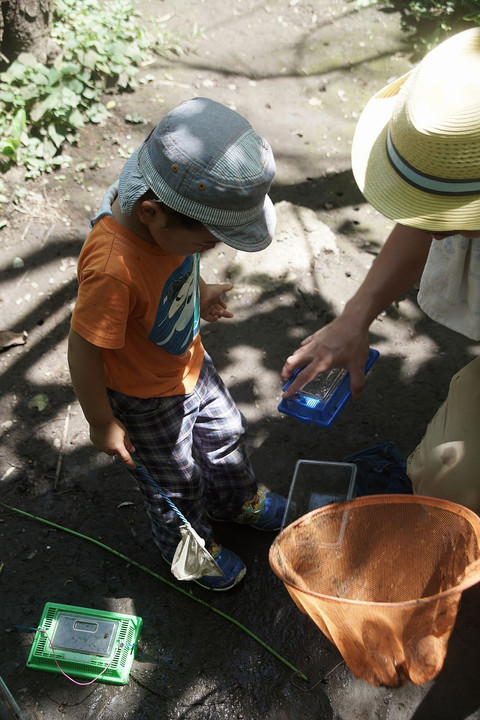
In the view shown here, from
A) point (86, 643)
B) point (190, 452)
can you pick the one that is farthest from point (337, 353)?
point (86, 643)

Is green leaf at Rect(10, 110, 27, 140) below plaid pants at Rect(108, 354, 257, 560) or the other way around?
the other way around

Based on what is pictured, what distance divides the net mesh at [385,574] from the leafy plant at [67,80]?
296 centimetres

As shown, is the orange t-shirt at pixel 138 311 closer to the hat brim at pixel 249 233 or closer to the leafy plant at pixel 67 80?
the hat brim at pixel 249 233

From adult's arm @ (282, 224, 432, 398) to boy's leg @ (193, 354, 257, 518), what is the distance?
24 centimetres

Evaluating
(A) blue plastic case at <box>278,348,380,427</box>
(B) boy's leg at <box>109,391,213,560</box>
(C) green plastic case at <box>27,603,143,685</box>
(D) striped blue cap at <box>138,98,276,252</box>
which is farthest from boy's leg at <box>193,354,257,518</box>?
(D) striped blue cap at <box>138,98,276,252</box>

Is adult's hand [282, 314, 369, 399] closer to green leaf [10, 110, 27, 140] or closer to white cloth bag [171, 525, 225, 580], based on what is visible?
white cloth bag [171, 525, 225, 580]

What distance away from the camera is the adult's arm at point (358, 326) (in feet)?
7.74

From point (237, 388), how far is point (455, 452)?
1238 mm

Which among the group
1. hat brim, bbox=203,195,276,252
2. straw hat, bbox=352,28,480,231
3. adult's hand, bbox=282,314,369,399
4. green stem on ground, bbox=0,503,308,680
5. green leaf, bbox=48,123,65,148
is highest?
straw hat, bbox=352,28,480,231

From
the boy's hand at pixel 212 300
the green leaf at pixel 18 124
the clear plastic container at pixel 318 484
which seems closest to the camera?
the boy's hand at pixel 212 300

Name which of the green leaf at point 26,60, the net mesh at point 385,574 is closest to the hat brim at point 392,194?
the net mesh at point 385,574

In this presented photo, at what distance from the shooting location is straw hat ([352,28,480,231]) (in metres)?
1.57

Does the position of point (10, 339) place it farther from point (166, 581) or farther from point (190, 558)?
point (190, 558)

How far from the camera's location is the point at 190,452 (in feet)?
7.35
